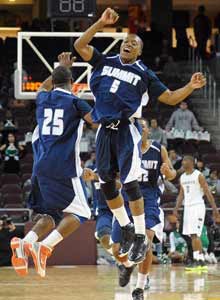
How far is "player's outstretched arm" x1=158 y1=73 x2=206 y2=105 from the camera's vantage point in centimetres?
948

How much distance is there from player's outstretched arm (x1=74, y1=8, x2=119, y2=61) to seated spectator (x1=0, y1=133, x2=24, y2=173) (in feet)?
41.0

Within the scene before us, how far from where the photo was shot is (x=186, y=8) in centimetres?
3691

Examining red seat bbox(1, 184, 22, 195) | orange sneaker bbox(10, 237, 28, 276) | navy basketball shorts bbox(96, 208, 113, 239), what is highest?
orange sneaker bbox(10, 237, 28, 276)

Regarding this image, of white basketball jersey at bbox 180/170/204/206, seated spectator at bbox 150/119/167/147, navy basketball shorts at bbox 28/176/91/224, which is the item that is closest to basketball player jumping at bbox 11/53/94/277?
navy basketball shorts at bbox 28/176/91/224

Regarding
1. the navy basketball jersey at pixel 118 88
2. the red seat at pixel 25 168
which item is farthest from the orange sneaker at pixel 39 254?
the red seat at pixel 25 168

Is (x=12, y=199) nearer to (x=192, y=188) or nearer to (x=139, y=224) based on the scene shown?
(x=192, y=188)

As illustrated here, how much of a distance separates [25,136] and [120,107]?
46.4 feet

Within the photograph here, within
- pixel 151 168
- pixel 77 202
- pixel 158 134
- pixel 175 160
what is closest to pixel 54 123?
pixel 77 202

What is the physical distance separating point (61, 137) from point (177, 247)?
10.4 meters

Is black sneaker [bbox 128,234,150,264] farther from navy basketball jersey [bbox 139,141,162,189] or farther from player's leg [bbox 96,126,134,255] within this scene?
navy basketball jersey [bbox 139,141,162,189]

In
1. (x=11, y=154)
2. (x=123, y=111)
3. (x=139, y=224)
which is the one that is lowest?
(x=11, y=154)

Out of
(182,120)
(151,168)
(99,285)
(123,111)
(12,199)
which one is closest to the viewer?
(123,111)

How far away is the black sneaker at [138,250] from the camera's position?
31.7ft

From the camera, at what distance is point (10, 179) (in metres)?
22.3
